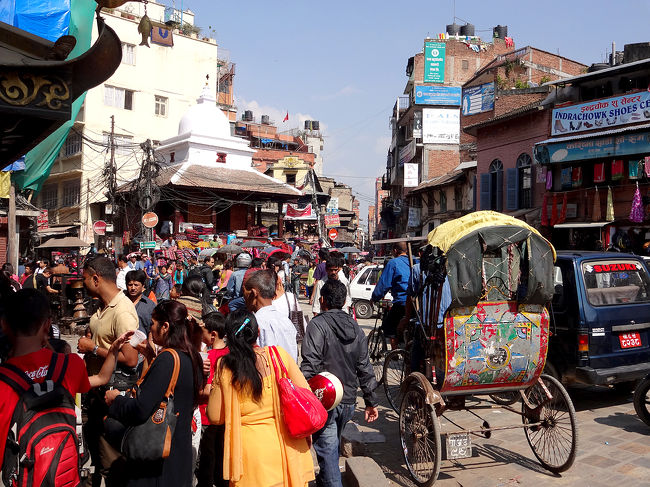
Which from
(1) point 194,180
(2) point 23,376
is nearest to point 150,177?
(1) point 194,180

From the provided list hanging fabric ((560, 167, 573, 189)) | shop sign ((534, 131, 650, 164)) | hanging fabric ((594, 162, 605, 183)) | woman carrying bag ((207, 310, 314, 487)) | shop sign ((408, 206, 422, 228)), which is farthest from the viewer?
shop sign ((408, 206, 422, 228))

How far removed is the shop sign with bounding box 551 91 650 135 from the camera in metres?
20.0

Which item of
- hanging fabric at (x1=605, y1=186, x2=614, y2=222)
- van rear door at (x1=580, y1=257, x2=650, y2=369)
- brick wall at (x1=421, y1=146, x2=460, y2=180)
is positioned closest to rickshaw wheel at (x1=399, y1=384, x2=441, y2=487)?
van rear door at (x1=580, y1=257, x2=650, y2=369)

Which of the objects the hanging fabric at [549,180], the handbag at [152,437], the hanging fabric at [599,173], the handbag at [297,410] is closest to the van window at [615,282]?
the handbag at [297,410]

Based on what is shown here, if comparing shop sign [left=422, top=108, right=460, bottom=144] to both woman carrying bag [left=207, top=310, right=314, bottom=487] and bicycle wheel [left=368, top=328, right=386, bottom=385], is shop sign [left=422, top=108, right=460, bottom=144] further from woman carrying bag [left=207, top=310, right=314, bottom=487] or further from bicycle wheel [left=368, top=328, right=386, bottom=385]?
woman carrying bag [left=207, top=310, right=314, bottom=487]

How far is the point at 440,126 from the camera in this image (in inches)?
1720

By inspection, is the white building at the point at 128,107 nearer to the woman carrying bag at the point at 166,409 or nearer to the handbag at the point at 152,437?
the woman carrying bag at the point at 166,409

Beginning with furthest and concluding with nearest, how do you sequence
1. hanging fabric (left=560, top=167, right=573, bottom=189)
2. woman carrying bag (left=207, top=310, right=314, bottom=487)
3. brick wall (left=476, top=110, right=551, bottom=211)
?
1. brick wall (left=476, top=110, right=551, bottom=211)
2. hanging fabric (left=560, top=167, right=573, bottom=189)
3. woman carrying bag (left=207, top=310, right=314, bottom=487)

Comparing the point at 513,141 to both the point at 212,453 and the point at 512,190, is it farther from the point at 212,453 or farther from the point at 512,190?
the point at 212,453

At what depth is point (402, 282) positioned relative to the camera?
838 centimetres

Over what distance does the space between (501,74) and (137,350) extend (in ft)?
114

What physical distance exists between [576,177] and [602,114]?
2415 millimetres

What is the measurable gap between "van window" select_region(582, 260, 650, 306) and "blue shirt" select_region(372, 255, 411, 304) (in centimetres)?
242

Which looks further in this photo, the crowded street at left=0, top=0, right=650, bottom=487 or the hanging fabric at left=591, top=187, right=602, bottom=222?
the hanging fabric at left=591, top=187, right=602, bottom=222
